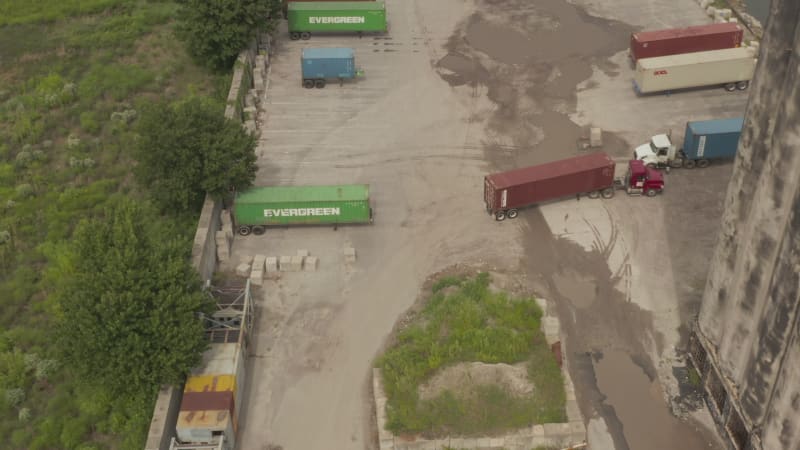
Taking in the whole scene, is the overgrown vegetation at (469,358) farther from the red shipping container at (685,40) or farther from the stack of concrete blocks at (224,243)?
the red shipping container at (685,40)

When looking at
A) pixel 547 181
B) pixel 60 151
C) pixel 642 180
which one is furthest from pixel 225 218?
pixel 642 180

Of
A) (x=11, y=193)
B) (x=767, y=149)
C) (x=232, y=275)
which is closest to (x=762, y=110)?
(x=767, y=149)

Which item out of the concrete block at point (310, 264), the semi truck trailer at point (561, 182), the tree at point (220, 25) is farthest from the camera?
the tree at point (220, 25)

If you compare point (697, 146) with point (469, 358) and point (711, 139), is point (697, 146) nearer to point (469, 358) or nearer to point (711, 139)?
point (711, 139)

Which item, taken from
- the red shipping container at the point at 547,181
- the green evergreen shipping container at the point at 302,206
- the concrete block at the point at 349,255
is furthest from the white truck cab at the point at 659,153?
the concrete block at the point at 349,255

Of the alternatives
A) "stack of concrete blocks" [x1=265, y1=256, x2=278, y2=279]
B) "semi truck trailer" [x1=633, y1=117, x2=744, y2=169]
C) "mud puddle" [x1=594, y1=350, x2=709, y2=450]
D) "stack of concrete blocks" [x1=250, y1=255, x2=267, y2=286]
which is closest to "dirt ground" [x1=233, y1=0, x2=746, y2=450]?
"mud puddle" [x1=594, y1=350, x2=709, y2=450]

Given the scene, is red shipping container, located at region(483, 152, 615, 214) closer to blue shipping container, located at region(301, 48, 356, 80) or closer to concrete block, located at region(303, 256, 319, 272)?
concrete block, located at region(303, 256, 319, 272)
